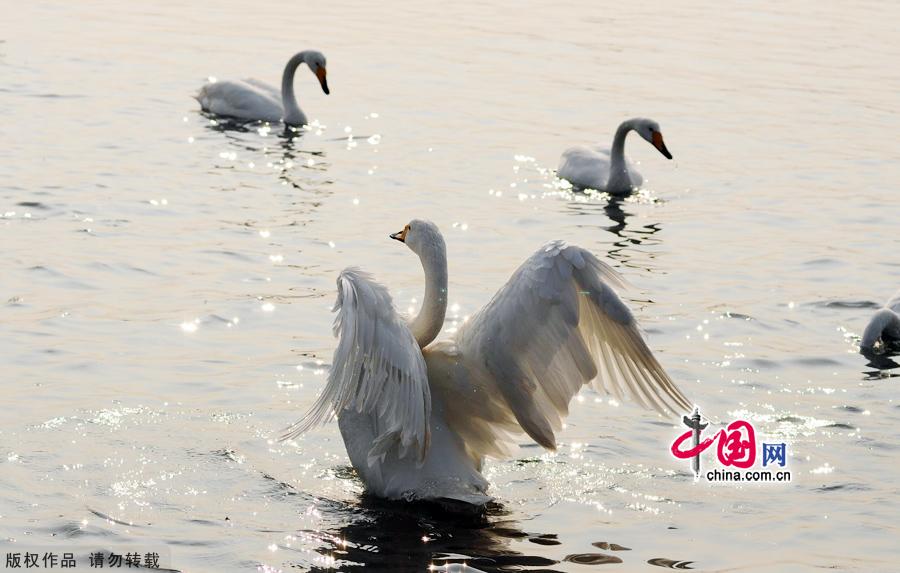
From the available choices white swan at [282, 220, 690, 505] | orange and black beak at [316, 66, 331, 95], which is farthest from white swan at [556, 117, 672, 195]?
white swan at [282, 220, 690, 505]

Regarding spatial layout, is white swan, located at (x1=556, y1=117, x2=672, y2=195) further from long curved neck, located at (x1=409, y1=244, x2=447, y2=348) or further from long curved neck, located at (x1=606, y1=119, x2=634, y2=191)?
long curved neck, located at (x1=409, y1=244, x2=447, y2=348)

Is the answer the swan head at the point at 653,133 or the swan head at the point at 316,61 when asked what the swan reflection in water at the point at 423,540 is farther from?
the swan head at the point at 316,61

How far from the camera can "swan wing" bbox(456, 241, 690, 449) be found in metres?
7.87

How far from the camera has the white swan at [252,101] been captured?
1964cm

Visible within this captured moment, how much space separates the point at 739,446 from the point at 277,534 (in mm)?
3057

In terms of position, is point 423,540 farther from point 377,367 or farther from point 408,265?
point 408,265

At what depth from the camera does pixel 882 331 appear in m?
11.6

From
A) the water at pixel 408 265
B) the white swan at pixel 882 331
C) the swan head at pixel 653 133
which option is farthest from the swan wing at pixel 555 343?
the swan head at pixel 653 133

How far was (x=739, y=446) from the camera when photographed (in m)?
9.27

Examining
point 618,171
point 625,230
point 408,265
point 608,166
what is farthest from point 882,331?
point 608,166

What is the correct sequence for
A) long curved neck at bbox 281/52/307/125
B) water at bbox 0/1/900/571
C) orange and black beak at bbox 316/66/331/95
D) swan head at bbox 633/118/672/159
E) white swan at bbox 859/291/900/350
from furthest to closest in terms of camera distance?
orange and black beak at bbox 316/66/331/95 < long curved neck at bbox 281/52/307/125 < swan head at bbox 633/118/672/159 < white swan at bbox 859/291/900/350 < water at bbox 0/1/900/571

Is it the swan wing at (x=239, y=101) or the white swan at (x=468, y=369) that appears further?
the swan wing at (x=239, y=101)

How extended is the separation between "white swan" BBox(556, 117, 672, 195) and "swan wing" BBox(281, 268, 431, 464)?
9419 mm

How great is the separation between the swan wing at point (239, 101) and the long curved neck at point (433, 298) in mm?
11708
